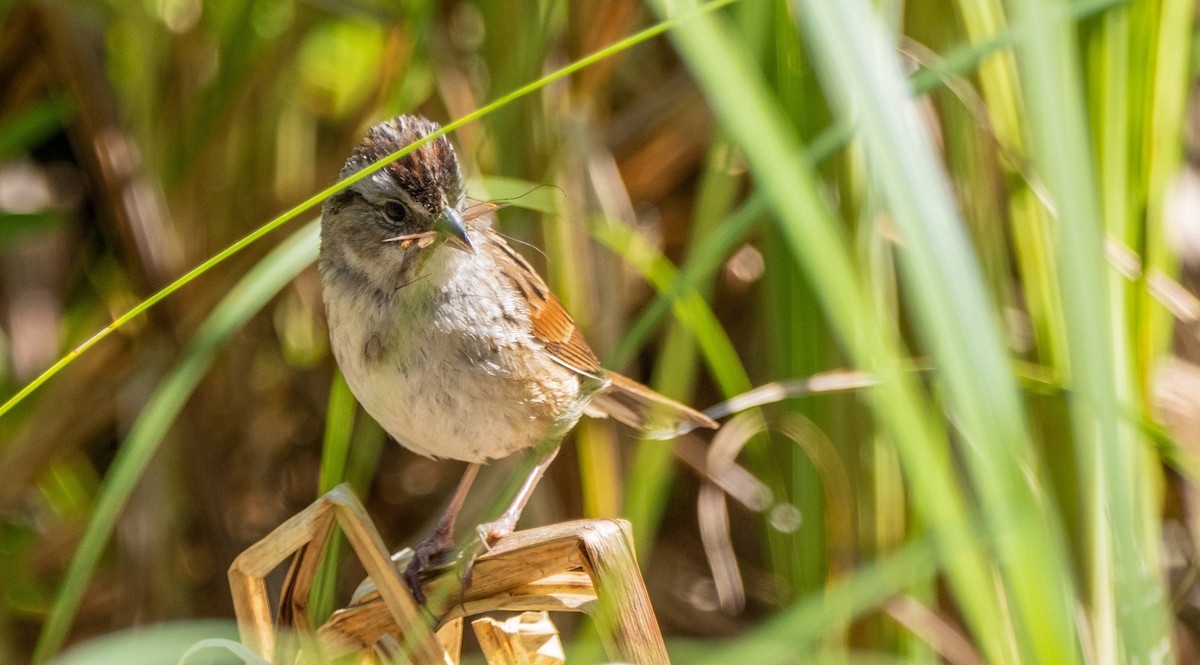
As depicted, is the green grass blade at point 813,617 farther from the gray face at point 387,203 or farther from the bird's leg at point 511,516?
the gray face at point 387,203

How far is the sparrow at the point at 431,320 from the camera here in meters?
1.75

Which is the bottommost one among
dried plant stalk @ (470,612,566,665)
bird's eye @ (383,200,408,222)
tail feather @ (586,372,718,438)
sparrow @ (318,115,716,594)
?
dried plant stalk @ (470,612,566,665)

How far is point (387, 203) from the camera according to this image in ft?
5.98

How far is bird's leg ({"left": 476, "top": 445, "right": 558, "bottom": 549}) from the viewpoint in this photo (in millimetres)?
1725

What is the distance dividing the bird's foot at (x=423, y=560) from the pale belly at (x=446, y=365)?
0.17 metres

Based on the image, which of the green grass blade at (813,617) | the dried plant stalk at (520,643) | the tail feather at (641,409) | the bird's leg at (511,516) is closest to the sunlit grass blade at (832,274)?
the green grass blade at (813,617)

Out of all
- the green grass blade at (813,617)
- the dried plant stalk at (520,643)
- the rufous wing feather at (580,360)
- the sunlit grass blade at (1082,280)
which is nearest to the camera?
the sunlit grass blade at (1082,280)

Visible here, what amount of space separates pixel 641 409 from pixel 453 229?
67 cm

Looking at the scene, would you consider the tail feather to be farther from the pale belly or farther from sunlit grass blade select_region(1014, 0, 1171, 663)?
sunlit grass blade select_region(1014, 0, 1171, 663)

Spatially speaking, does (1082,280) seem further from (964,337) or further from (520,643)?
(520,643)

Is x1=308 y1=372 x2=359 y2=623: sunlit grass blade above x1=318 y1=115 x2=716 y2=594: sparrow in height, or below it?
below

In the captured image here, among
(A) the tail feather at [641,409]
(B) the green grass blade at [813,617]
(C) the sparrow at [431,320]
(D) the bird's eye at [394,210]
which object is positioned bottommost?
(B) the green grass blade at [813,617]

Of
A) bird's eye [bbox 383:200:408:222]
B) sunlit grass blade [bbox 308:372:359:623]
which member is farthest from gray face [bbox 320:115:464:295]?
sunlit grass blade [bbox 308:372:359:623]

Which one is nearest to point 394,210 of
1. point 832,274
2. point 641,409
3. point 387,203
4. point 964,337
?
point 387,203
